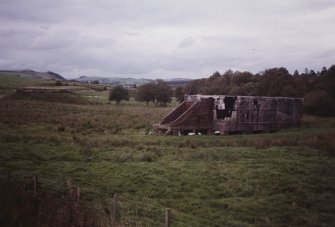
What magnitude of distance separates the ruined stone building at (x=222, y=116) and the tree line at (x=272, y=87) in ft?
41.0

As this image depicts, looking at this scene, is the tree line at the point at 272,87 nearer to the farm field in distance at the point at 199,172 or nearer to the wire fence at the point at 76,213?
the farm field in distance at the point at 199,172

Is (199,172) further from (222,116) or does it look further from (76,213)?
(222,116)

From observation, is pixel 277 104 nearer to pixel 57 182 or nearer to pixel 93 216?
pixel 57 182

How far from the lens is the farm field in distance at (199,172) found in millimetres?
14227

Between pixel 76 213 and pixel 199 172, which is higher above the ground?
pixel 76 213

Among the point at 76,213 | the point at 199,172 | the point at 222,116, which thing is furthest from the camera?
the point at 222,116

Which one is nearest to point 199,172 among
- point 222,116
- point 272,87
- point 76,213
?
point 76,213

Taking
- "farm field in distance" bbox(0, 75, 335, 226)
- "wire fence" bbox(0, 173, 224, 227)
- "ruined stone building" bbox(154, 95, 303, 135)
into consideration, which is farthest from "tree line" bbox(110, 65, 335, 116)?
"wire fence" bbox(0, 173, 224, 227)

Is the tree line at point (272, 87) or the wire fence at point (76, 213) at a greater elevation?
the tree line at point (272, 87)

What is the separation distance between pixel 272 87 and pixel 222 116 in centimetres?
3169

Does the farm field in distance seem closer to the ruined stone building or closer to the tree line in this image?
the ruined stone building

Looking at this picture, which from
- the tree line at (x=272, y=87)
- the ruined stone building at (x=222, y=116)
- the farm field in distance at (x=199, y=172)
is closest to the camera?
the farm field in distance at (x=199, y=172)

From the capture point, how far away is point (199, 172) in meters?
19.0

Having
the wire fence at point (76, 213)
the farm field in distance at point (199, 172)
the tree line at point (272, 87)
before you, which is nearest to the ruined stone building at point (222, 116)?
the farm field in distance at point (199, 172)
